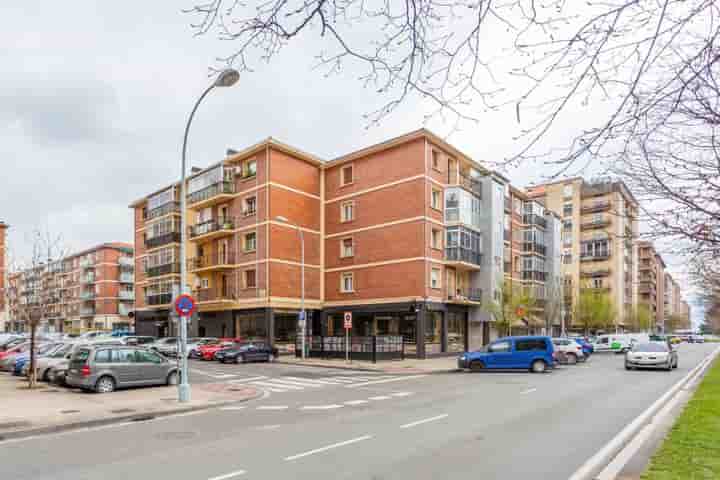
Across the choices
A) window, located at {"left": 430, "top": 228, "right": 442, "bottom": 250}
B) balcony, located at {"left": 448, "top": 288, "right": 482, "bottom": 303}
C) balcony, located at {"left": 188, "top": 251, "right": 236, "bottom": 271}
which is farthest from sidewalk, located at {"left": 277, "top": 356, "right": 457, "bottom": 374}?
balcony, located at {"left": 188, "top": 251, "right": 236, "bottom": 271}

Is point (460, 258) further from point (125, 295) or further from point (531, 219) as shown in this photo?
point (125, 295)

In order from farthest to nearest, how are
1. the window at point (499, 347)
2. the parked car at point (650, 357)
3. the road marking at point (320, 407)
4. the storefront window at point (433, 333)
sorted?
the storefront window at point (433, 333)
the window at point (499, 347)
the parked car at point (650, 357)
the road marking at point (320, 407)

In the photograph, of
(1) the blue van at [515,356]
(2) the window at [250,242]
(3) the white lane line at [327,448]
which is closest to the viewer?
(3) the white lane line at [327,448]

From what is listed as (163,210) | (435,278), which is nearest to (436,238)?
(435,278)

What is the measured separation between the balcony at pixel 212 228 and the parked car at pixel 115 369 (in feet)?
80.4

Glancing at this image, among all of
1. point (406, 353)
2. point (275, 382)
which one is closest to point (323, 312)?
point (406, 353)

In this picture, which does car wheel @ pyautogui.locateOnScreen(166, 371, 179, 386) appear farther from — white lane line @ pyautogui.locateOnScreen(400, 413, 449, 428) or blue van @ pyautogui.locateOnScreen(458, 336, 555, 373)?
blue van @ pyautogui.locateOnScreen(458, 336, 555, 373)

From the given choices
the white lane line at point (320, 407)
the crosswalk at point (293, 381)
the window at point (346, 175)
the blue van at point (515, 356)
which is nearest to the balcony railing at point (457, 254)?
the window at point (346, 175)

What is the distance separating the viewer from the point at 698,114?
5.72m

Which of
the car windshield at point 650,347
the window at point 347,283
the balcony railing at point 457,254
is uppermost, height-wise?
the balcony railing at point 457,254

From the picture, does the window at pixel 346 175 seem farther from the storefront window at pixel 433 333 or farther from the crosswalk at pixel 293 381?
the crosswalk at pixel 293 381

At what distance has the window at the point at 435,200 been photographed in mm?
37875

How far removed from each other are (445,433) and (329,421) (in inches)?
111

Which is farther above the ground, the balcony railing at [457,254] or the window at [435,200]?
the window at [435,200]
